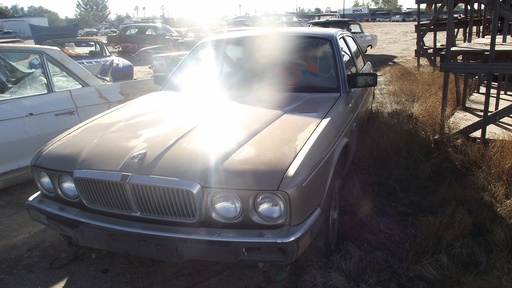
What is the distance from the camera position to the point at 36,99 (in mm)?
4148

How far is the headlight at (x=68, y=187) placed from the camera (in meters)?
2.55

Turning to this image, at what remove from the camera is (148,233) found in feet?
7.35

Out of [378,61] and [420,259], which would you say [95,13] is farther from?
[420,259]

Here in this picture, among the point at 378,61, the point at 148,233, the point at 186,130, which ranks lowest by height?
the point at 378,61

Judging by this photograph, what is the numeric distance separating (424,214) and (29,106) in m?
3.91

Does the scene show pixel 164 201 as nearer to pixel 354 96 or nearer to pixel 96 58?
pixel 354 96

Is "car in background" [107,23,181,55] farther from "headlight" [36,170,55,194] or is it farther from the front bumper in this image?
the front bumper

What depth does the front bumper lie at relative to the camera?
2.12m

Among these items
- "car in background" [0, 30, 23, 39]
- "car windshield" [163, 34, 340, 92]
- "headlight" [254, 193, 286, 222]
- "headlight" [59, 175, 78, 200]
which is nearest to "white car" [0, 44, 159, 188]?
"car windshield" [163, 34, 340, 92]

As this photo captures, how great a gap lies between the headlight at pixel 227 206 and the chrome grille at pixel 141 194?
101 millimetres

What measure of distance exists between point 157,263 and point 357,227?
1.58m

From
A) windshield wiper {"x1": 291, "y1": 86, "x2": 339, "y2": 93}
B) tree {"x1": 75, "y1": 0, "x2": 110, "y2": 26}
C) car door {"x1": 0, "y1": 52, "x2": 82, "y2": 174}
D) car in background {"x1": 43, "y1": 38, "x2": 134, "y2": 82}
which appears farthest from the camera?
tree {"x1": 75, "y1": 0, "x2": 110, "y2": 26}

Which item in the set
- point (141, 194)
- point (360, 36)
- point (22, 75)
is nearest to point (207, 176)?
point (141, 194)

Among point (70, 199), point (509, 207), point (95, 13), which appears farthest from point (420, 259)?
point (95, 13)
